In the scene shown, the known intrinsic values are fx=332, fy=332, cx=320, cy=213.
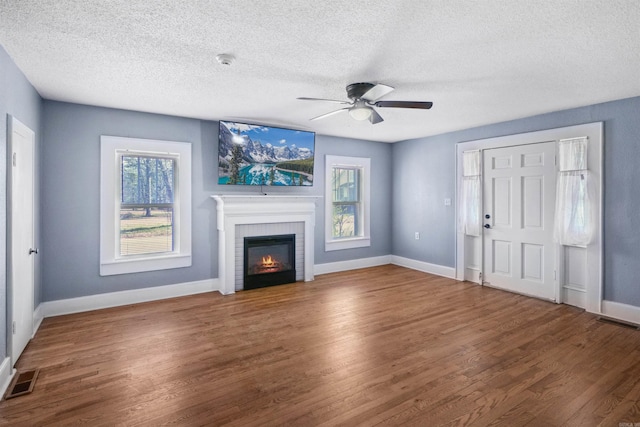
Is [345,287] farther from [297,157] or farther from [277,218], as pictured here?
[297,157]

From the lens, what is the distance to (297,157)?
555 centimetres

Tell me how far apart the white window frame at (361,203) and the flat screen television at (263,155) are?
536 millimetres

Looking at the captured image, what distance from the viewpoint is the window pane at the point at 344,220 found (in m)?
6.40

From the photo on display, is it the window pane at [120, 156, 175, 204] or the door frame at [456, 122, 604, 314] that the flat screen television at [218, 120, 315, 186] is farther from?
the door frame at [456, 122, 604, 314]

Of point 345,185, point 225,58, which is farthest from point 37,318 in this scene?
point 345,185

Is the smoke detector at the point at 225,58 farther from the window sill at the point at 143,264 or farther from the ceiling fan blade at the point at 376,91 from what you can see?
the window sill at the point at 143,264

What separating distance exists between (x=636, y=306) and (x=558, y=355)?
5.41 ft

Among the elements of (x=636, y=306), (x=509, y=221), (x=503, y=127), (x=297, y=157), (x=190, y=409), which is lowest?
(x=190, y=409)

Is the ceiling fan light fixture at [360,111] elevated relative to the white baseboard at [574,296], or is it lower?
elevated

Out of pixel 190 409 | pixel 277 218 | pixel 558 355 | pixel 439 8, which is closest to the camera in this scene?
pixel 439 8

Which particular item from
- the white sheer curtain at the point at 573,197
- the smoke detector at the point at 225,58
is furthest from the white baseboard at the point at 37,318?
the white sheer curtain at the point at 573,197

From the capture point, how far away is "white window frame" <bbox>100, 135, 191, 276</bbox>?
165 inches

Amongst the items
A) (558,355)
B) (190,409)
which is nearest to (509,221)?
(558,355)

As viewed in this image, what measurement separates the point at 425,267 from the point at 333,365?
155 inches
